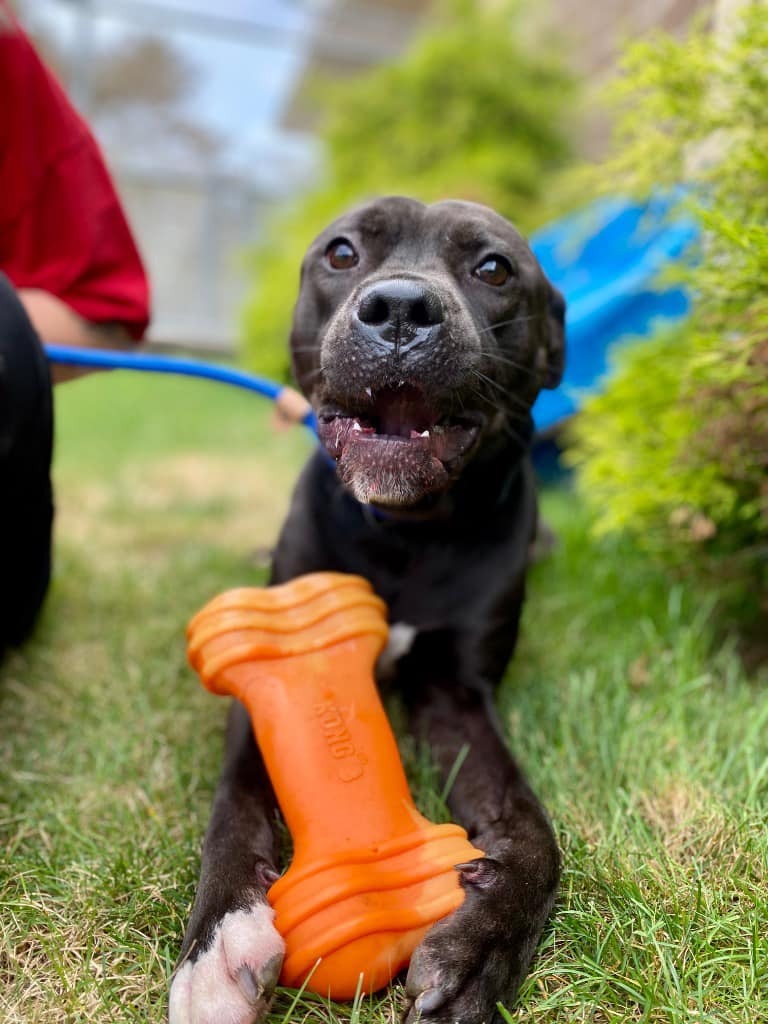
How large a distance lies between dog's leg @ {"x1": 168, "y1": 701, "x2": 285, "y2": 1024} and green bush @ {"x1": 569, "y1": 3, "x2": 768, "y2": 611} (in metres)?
1.43

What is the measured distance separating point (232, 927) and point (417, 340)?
1.03 meters

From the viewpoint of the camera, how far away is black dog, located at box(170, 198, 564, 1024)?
3.98ft

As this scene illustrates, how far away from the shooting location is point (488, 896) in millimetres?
1284

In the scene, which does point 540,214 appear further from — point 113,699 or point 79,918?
point 79,918

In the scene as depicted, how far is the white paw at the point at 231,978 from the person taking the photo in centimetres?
114

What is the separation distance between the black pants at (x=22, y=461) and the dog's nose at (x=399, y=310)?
748 mm

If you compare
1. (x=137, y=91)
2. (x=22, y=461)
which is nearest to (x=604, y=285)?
(x=22, y=461)

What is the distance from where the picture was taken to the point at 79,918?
1347 millimetres

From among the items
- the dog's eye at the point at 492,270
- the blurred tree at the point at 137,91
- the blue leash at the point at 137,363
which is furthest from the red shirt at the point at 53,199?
the blurred tree at the point at 137,91

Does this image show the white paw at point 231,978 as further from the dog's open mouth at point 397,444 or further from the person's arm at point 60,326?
the person's arm at point 60,326

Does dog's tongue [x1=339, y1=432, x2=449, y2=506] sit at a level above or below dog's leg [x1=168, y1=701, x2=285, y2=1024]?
above

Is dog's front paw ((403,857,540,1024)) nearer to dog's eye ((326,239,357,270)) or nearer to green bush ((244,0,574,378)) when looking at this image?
dog's eye ((326,239,357,270))

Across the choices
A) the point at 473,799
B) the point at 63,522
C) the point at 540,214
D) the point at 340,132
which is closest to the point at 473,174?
the point at 540,214

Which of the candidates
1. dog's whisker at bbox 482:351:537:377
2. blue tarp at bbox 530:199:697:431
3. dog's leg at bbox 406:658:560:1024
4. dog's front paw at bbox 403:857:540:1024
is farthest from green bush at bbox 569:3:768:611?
dog's front paw at bbox 403:857:540:1024
